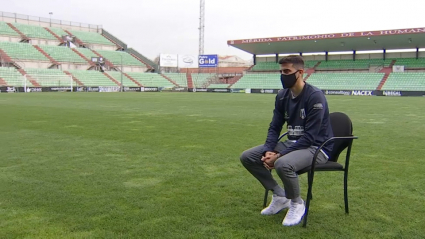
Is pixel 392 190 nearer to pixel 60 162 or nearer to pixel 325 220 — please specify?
pixel 325 220

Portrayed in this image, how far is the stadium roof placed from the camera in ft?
151

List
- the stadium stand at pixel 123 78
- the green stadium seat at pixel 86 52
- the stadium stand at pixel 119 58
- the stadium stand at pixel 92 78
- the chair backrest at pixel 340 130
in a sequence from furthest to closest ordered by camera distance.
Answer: the stadium stand at pixel 119 58, the green stadium seat at pixel 86 52, the stadium stand at pixel 123 78, the stadium stand at pixel 92 78, the chair backrest at pixel 340 130

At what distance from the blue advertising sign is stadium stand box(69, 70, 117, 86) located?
19970 mm

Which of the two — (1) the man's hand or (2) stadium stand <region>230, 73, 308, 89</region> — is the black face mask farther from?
(2) stadium stand <region>230, 73, 308, 89</region>

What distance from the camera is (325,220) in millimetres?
4016

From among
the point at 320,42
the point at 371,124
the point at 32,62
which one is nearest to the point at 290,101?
the point at 371,124

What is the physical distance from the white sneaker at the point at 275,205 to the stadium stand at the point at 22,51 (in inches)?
2202

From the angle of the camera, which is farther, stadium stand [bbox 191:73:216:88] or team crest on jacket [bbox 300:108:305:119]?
stadium stand [bbox 191:73:216:88]

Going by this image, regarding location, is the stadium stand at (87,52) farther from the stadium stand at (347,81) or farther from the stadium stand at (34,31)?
the stadium stand at (347,81)

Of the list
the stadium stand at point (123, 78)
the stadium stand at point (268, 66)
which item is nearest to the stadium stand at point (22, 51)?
the stadium stand at point (123, 78)

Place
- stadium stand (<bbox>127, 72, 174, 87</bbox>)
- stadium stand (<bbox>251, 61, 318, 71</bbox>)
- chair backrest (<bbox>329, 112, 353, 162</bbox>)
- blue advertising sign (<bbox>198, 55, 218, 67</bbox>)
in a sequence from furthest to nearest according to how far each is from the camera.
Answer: blue advertising sign (<bbox>198, 55, 218, 67</bbox>)
stadium stand (<bbox>127, 72, 174, 87</bbox>)
stadium stand (<bbox>251, 61, 318, 71</bbox>)
chair backrest (<bbox>329, 112, 353, 162</bbox>)

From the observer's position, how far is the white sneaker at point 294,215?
12.8ft

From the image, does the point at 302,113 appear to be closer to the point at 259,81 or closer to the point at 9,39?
the point at 259,81

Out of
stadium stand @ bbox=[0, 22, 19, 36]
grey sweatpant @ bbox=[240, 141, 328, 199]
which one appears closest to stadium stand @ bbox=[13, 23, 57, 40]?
stadium stand @ bbox=[0, 22, 19, 36]
